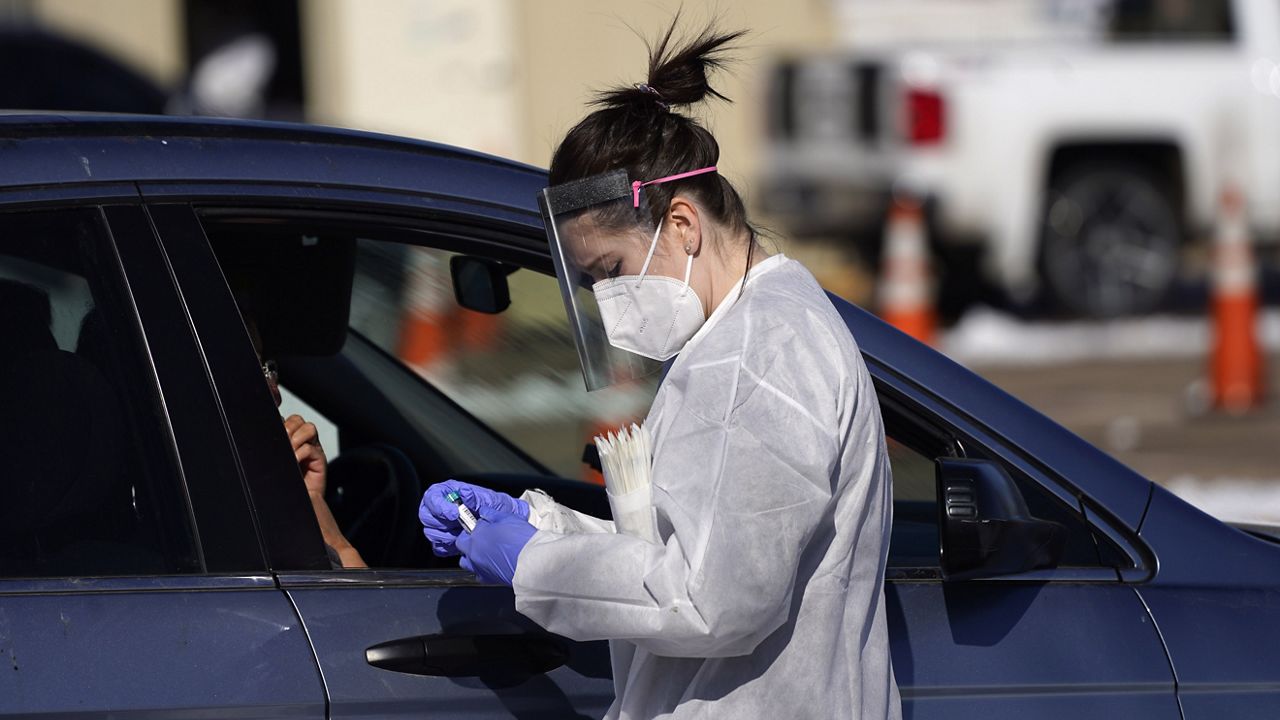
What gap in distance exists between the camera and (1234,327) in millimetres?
8172

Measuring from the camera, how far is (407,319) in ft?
12.1

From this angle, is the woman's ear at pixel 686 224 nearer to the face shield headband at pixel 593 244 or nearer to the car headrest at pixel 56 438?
the face shield headband at pixel 593 244

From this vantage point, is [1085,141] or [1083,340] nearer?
[1083,340]

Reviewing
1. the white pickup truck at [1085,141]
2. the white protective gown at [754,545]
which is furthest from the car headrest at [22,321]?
the white pickup truck at [1085,141]

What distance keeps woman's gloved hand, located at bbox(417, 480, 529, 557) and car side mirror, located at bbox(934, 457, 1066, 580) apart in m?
0.53

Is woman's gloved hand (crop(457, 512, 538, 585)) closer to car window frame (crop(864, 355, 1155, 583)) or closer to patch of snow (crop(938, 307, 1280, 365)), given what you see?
car window frame (crop(864, 355, 1155, 583))

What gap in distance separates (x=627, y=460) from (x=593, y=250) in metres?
0.26

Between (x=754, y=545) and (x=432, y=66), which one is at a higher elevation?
(x=754, y=545)

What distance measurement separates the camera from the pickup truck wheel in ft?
34.8

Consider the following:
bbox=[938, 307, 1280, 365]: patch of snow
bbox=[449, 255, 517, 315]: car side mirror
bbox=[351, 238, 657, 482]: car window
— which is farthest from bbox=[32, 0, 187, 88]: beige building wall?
bbox=[449, 255, 517, 315]: car side mirror

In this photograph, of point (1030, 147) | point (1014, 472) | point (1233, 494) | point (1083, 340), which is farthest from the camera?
point (1083, 340)

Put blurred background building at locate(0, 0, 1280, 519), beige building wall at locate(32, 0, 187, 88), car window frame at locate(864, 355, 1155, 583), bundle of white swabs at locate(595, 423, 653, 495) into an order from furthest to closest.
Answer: beige building wall at locate(32, 0, 187, 88) < blurred background building at locate(0, 0, 1280, 519) < car window frame at locate(864, 355, 1155, 583) < bundle of white swabs at locate(595, 423, 653, 495)

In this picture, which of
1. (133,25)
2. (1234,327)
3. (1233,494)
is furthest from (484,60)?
(1233,494)

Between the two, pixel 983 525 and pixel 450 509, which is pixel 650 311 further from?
pixel 983 525
